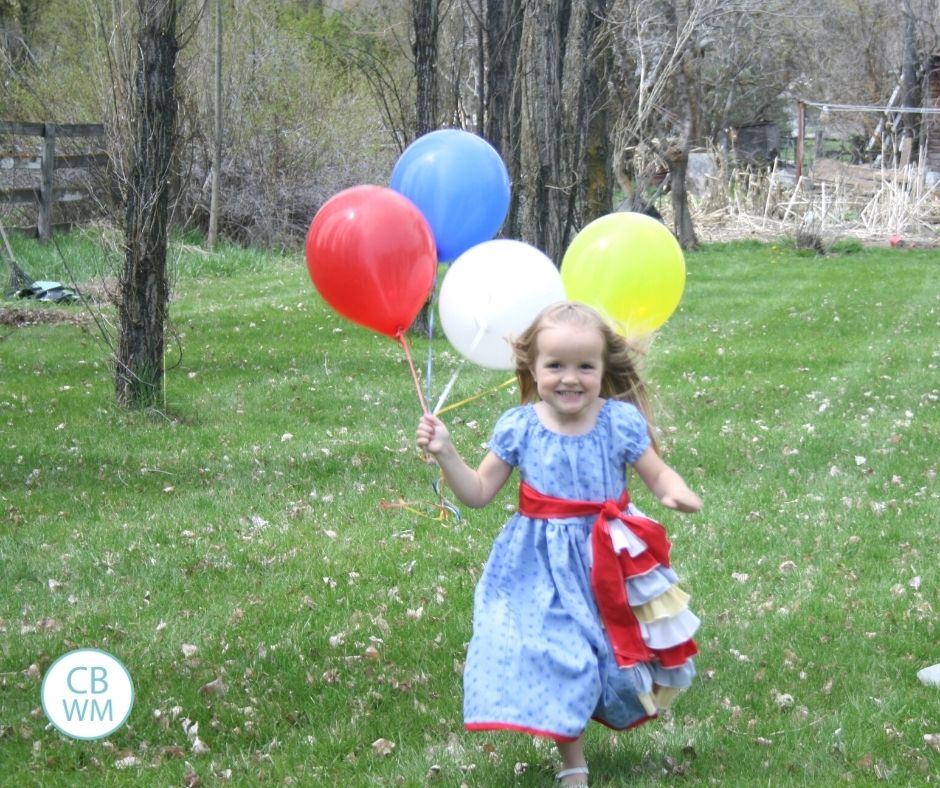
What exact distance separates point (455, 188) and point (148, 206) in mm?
4489

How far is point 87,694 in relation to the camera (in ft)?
13.3

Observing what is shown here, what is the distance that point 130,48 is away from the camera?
356 inches

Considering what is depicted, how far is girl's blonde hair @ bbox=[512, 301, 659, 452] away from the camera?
3963mm

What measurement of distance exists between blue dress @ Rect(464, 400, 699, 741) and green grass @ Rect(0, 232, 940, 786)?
0.37m

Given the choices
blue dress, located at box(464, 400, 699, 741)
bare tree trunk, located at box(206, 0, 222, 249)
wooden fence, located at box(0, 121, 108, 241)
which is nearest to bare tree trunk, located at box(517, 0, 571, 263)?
blue dress, located at box(464, 400, 699, 741)

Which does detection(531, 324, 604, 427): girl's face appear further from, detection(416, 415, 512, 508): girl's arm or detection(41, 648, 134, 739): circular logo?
detection(41, 648, 134, 739): circular logo

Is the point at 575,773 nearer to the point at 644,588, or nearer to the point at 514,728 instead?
the point at 514,728

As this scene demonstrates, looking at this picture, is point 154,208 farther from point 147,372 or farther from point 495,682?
point 495,682

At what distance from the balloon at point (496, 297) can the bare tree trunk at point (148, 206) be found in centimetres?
500

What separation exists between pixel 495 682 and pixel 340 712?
101 cm

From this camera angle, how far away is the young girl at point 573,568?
372cm

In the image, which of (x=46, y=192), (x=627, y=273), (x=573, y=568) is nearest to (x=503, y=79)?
(x=46, y=192)

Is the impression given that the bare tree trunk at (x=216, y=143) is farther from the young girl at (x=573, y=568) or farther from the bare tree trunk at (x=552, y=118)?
the young girl at (x=573, y=568)

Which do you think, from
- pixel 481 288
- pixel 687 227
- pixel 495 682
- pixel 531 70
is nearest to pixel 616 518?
pixel 495 682
